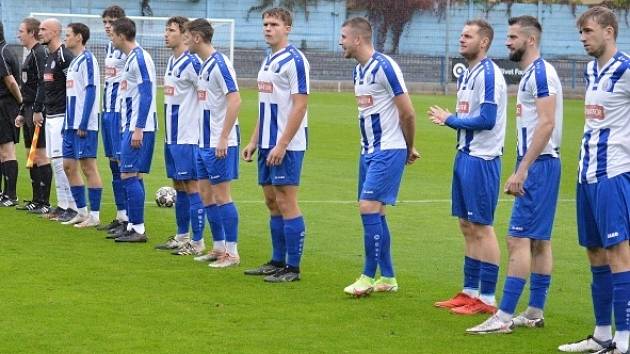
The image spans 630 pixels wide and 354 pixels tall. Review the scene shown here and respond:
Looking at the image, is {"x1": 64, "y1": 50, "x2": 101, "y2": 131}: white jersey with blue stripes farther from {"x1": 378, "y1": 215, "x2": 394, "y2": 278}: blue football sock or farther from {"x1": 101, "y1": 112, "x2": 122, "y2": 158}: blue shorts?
{"x1": 378, "y1": 215, "x2": 394, "y2": 278}: blue football sock

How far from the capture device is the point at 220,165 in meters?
10.4

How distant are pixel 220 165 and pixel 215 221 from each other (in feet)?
2.11

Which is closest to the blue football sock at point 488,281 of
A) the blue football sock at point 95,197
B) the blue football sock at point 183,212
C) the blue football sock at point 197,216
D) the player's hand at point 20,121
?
the blue football sock at point 197,216

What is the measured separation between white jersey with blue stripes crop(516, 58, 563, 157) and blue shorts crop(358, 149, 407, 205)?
4.06ft

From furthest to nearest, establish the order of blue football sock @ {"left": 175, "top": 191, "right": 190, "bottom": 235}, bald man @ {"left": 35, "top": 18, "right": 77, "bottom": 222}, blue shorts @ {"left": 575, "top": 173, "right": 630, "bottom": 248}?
1. bald man @ {"left": 35, "top": 18, "right": 77, "bottom": 222}
2. blue football sock @ {"left": 175, "top": 191, "right": 190, "bottom": 235}
3. blue shorts @ {"left": 575, "top": 173, "right": 630, "bottom": 248}

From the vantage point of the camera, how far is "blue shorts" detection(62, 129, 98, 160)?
1291 centimetres

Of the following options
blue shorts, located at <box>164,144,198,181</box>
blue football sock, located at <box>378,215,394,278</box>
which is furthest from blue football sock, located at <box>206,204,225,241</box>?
blue football sock, located at <box>378,215,394,278</box>

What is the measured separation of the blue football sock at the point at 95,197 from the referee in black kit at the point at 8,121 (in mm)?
1914

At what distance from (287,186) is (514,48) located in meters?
2.55

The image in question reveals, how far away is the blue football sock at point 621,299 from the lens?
7.17 meters

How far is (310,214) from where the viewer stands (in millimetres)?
14203

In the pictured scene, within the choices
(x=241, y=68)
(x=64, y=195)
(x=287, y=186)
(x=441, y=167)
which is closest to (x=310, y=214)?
(x=64, y=195)

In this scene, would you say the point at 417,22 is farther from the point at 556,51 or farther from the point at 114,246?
the point at 114,246

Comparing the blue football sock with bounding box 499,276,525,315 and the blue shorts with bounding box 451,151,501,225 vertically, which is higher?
the blue shorts with bounding box 451,151,501,225
